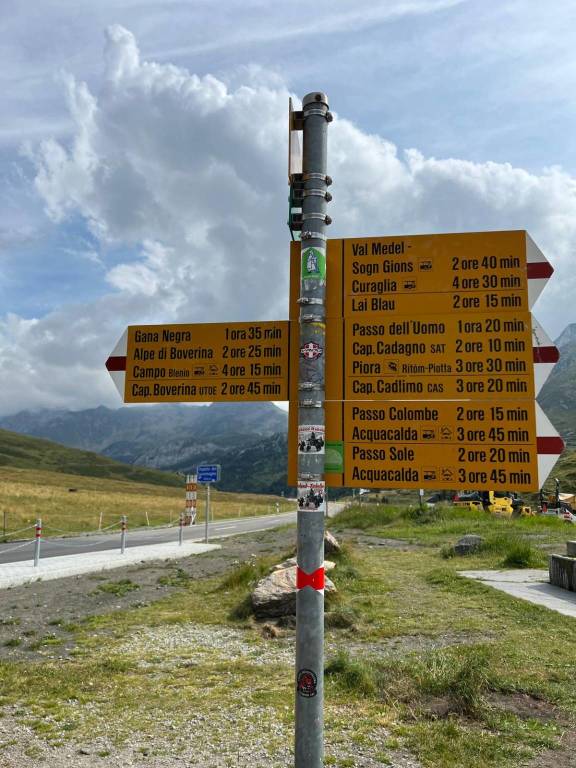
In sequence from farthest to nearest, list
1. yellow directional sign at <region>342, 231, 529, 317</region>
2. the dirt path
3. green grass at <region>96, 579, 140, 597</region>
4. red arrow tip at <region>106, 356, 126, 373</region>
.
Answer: green grass at <region>96, 579, 140, 597</region> → the dirt path → red arrow tip at <region>106, 356, 126, 373</region> → yellow directional sign at <region>342, 231, 529, 317</region>

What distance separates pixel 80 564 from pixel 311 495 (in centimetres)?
1513

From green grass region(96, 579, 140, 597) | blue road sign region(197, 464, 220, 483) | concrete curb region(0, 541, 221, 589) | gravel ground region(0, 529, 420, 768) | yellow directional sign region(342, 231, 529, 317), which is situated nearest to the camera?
yellow directional sign region(342, 231, 529, 317)

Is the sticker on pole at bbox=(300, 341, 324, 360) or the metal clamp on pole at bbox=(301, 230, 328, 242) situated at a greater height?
the metal clamp on pole at bbox=(301, 230, 328, 242)

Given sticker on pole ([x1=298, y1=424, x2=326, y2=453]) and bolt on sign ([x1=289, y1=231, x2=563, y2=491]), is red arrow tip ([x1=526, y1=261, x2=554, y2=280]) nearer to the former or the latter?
bolt on sign ([x1=289, y1=231, x2=563, y2=491])

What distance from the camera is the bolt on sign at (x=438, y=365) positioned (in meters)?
3.84

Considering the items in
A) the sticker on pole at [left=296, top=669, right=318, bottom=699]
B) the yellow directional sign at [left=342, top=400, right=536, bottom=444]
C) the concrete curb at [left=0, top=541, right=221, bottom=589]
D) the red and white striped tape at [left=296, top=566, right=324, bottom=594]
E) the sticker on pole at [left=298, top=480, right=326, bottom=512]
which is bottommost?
the concrete curb at [left=0, top=541, right=221, bottom=589]

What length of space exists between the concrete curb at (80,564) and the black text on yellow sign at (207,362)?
11.6 metres

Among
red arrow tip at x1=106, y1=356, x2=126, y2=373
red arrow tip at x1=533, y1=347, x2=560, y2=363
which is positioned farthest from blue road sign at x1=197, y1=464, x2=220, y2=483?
red arrow tip at x1=533, y1=347, x2=560, y2=363

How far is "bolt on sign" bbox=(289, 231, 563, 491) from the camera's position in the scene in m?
3.84

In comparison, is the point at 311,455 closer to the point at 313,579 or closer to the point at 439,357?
the point at 313,579

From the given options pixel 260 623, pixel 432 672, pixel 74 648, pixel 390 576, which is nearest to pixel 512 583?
pixel 390 576

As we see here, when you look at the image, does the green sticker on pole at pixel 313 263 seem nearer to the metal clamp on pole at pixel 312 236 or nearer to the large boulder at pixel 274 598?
the metal clamp on pole at pixel 312 236

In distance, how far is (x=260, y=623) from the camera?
31.4ft

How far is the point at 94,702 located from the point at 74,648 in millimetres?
2526
